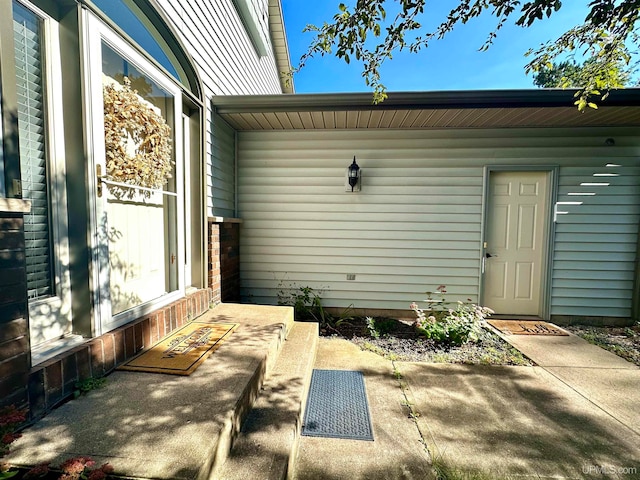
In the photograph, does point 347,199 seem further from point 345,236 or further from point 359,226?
point 345,236

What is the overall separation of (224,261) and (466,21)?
3628 millimetres

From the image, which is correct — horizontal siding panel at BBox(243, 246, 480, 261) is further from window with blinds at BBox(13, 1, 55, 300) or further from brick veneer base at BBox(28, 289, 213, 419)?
window with blinds at BBox(13, 1, 55, 300)

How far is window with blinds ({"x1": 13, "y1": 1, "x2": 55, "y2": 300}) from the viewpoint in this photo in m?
1.53

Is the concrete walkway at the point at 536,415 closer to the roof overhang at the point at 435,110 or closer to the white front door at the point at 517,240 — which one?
the white front door at the point at 517,240

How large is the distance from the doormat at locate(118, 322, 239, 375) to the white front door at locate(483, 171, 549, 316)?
3.85m

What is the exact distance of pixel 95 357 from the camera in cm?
176

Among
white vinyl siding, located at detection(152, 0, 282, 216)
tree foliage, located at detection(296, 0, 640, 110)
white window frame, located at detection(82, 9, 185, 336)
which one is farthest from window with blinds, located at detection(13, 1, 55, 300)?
tree foliage, located at detection(296, 0, 640, 110)

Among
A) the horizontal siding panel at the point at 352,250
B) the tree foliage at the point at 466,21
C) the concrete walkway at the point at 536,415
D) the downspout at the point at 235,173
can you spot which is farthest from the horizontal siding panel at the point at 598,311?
the downspout at the point at 235,173

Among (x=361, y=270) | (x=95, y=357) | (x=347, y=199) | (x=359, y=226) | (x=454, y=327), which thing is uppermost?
(x=347, y=199)

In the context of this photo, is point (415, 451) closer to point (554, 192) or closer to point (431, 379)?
point (431, 379)

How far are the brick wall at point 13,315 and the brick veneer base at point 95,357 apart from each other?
0.08 meters

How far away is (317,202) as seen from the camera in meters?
4.29

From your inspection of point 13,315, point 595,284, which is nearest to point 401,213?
point 595,284

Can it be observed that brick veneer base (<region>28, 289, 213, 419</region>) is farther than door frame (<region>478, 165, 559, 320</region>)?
No
